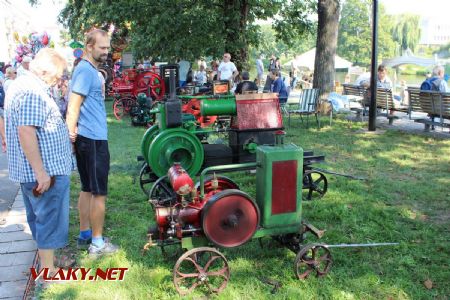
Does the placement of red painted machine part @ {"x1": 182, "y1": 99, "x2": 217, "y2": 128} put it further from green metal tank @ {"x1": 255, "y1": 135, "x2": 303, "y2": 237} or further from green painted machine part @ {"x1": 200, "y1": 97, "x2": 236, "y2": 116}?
green metal tank @ {"x1": 255, "y1": 135, "x2": 303, "y2": 237}

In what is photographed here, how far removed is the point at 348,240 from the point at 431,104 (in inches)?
234

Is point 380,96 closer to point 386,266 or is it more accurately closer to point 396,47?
point 386,266

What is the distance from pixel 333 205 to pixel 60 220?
2.97m

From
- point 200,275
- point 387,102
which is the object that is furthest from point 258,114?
point 387,102

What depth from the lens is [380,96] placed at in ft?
34.3

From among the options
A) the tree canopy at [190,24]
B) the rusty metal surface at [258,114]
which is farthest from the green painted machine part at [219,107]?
the tree canopy at [190,24]

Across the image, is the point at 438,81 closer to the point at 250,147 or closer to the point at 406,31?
the point at 250,147

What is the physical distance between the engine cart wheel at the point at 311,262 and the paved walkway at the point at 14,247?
208cm

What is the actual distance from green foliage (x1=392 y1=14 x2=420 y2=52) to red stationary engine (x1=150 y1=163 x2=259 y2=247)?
9327 centimetres

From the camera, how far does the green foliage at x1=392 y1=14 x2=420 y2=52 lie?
89.3 metres

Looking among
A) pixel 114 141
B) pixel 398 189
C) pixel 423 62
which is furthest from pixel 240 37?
pixel 423 62

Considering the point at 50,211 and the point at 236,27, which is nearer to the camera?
the point at 50,211

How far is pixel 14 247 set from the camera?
13.5ft

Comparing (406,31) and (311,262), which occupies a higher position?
(406,31)
